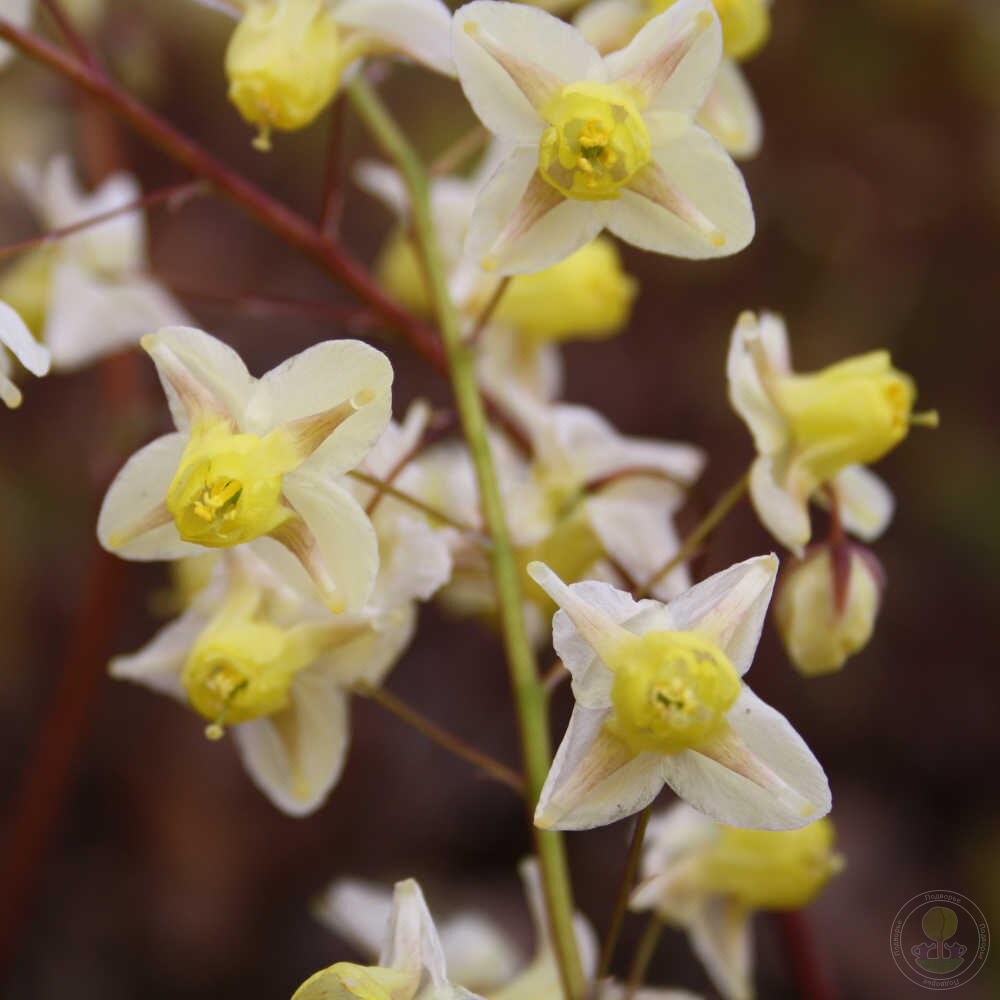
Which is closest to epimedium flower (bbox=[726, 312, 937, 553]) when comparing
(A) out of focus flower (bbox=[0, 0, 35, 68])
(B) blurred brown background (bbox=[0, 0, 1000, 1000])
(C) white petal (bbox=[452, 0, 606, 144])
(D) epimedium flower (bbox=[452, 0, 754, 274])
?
(D) epimedium flower (bbox=[452, 0, 754, 274])

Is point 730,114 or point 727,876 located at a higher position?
point 730,114

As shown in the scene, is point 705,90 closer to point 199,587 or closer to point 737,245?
point 737,245

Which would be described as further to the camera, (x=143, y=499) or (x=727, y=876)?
(x=727, y=876)

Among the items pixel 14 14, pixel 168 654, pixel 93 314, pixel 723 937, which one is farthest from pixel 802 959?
pixel 14 14

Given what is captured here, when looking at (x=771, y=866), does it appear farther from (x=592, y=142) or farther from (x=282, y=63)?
(x=282, y=63)

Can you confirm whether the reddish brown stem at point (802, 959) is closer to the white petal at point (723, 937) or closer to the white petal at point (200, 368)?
the white petal at point (723, 937)

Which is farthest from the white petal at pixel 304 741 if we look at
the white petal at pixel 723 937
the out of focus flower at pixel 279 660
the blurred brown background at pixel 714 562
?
the blurred brown background at pixel 714 562

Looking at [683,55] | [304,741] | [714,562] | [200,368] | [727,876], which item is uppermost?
[683,55]
